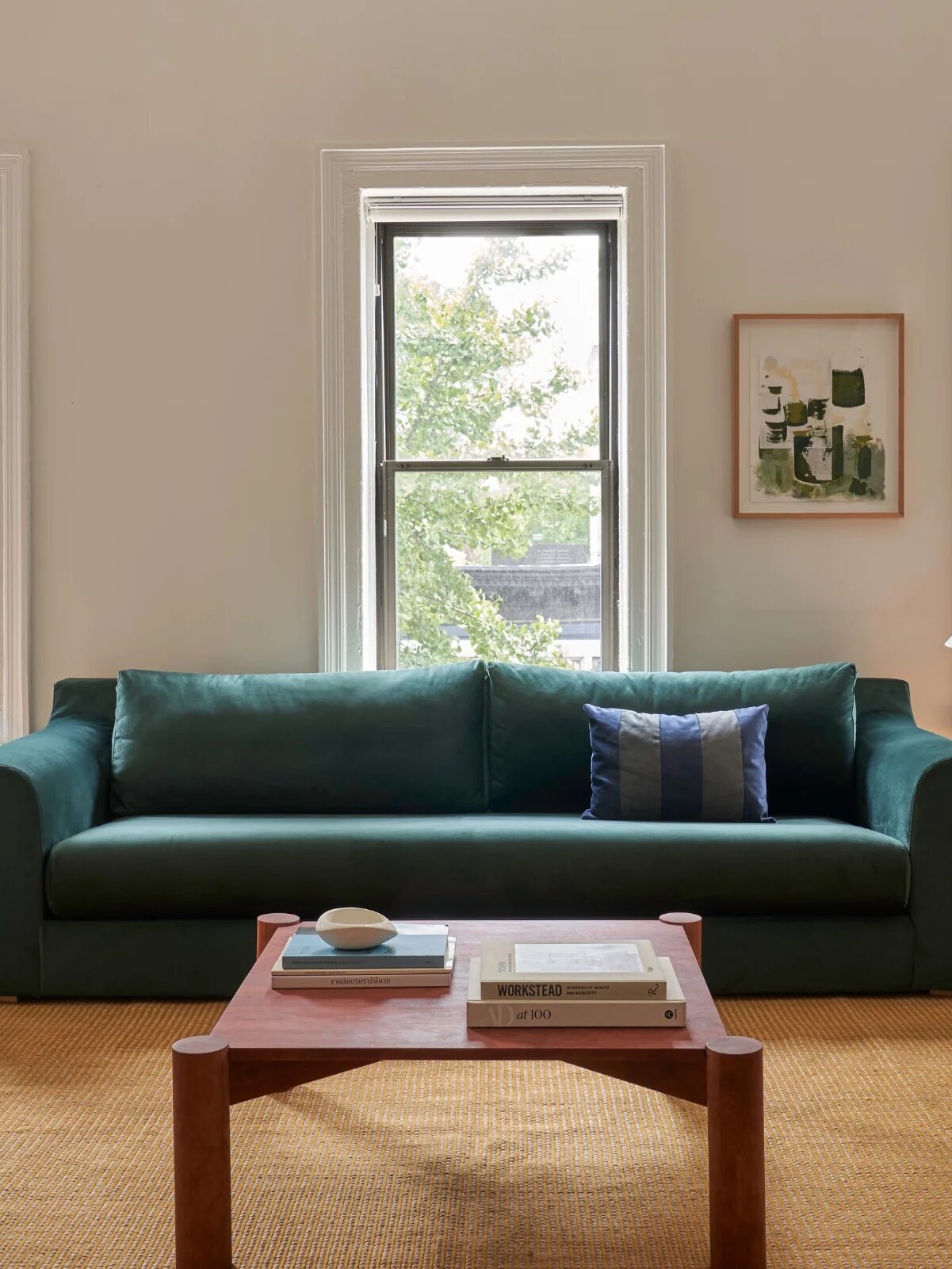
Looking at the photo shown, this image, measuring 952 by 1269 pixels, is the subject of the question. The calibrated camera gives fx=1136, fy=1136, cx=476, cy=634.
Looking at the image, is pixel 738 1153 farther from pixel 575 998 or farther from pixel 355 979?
pixel 355 979

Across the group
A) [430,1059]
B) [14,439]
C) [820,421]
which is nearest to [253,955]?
[430,1059]

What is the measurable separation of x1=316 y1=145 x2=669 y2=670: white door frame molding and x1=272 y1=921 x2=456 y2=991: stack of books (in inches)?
81.1

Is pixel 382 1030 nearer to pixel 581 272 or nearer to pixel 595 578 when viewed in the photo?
pixel 595 578

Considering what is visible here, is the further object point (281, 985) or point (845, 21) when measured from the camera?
point (845, 21)

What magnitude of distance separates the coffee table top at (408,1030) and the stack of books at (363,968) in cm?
1

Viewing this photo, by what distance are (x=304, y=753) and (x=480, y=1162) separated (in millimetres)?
1604

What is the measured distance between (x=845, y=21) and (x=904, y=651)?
2236 mm

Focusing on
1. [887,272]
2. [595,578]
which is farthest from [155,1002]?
[887,272]

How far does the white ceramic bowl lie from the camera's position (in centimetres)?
208

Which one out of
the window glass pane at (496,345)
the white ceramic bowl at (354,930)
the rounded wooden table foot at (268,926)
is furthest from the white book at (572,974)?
the window glass pane at (496,345)

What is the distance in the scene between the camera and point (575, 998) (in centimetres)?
184

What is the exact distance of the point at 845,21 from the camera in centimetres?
400

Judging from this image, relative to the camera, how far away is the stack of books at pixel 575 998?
1816mm

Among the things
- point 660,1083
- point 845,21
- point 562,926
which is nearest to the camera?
point 660,1083
